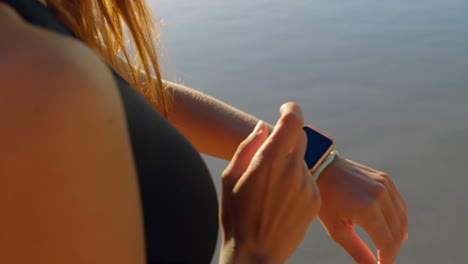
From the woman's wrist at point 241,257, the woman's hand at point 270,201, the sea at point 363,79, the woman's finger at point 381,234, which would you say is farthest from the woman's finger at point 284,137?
the sea at point 363,79

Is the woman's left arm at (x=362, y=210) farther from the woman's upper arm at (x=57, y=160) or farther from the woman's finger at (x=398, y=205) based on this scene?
the woman's upper arm at (x=57, y=160)

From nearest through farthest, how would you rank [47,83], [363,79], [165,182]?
[47,83], [165,182], [363,79]

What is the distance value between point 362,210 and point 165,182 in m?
0.40

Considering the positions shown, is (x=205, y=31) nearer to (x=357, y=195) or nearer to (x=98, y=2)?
(x=98, y=2)

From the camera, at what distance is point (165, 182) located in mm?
480

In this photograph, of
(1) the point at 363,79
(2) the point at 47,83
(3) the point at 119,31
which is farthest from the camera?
(1) the point at 363,79

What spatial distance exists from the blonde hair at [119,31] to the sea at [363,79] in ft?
0.84

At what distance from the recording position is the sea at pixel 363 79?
4.55 ft

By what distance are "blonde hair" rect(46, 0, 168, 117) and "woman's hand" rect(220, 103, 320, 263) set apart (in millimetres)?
326

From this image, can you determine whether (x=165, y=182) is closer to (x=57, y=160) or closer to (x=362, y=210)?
(x=57, y=160)

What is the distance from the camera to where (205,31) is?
279 centimetres

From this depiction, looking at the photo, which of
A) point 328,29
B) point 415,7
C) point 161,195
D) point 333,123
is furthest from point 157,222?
point 415,7

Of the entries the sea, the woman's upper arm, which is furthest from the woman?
the sea

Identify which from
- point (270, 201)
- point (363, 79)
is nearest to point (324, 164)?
point (270, 201)
